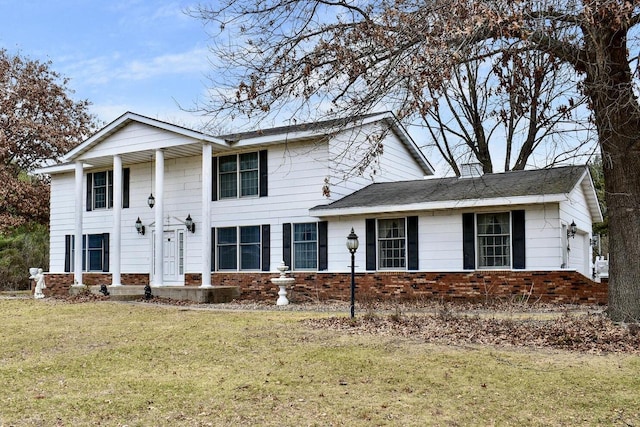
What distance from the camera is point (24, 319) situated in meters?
14.3

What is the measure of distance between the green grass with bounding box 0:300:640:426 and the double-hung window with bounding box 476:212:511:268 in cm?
709

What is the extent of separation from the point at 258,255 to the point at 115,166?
5432mm

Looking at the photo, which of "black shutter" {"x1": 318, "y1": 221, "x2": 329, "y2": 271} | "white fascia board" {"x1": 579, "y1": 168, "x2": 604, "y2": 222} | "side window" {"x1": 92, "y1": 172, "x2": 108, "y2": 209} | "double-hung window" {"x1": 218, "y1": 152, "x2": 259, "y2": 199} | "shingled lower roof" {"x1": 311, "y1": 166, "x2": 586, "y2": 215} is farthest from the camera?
"side window" {"x1": 92, "y1": 172, "x2": 108, "y2": 209}

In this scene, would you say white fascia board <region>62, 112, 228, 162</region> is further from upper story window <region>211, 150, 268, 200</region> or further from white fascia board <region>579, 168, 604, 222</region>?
white fascia board <region>579, 168, 604, 222</region>

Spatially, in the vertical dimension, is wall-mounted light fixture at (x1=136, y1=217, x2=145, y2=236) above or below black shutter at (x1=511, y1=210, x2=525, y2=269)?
above

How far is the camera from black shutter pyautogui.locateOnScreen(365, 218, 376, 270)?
1778 centimetres

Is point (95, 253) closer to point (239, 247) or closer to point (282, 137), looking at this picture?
point (239, 247)

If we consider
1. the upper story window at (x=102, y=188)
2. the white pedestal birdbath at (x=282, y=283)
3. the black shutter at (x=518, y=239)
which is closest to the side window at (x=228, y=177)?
the white pedestal birdbath at (x=282, y=283)

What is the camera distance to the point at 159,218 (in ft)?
64.1

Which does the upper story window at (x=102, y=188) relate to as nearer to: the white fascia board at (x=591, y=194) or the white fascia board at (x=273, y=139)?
the white fascia board at (x=273, y=139)

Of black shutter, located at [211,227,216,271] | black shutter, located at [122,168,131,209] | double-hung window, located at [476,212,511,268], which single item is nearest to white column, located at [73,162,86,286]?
black shutter, located at [122,168,131,209]

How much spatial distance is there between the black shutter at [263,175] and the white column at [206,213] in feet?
5.05

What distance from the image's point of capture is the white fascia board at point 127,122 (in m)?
18.7

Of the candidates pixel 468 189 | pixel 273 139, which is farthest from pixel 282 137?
pixel 468 189
